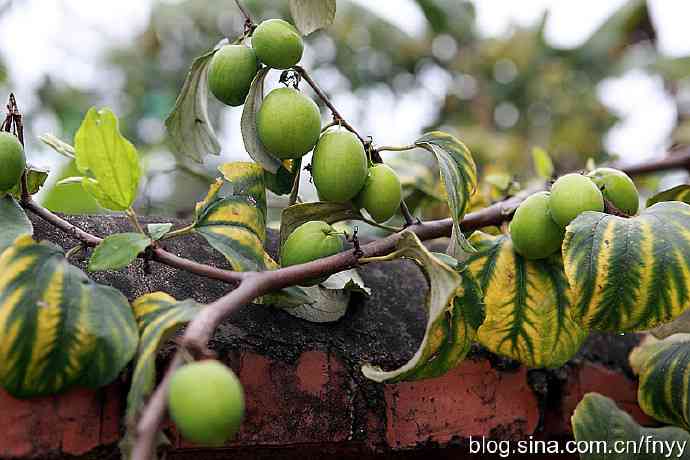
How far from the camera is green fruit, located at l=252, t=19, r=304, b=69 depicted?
1.91 ft

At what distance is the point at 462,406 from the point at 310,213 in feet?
0.77

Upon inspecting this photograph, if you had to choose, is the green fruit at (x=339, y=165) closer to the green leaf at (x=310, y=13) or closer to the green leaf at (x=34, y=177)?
the green leaf at (x=310, y=13)

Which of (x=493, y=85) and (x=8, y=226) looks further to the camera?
(x=493, y=85)

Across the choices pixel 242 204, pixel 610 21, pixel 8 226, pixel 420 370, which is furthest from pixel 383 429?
pixel 610 21

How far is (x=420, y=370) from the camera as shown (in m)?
0.55

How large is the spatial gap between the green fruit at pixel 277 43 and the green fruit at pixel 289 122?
25mm

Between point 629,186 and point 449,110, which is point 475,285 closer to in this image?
point 629,186

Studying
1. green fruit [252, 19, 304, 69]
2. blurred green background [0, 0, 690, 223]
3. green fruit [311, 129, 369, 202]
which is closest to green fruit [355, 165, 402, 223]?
green fruit [311, 129, 369, 202]

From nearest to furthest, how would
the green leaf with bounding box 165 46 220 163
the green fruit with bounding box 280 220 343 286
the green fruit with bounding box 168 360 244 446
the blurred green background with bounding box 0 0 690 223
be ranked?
the green fruit with bounding box 168 360 244 446, the green fruit with bounding box 280 220 343 286, the green leaf with bounding box 165 46 220 163, the blurred green background with bounding box 0 0 690 223

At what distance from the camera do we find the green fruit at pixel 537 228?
0.59 metres

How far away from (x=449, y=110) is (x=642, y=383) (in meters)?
1.90

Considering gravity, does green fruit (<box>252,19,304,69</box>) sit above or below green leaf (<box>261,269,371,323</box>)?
above

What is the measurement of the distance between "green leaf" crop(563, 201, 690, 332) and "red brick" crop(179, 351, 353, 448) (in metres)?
0.21

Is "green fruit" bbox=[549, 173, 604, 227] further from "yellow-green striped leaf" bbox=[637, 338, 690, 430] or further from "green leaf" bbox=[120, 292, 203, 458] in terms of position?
"green leaf" bbox=[120, 292, 203, 458]
